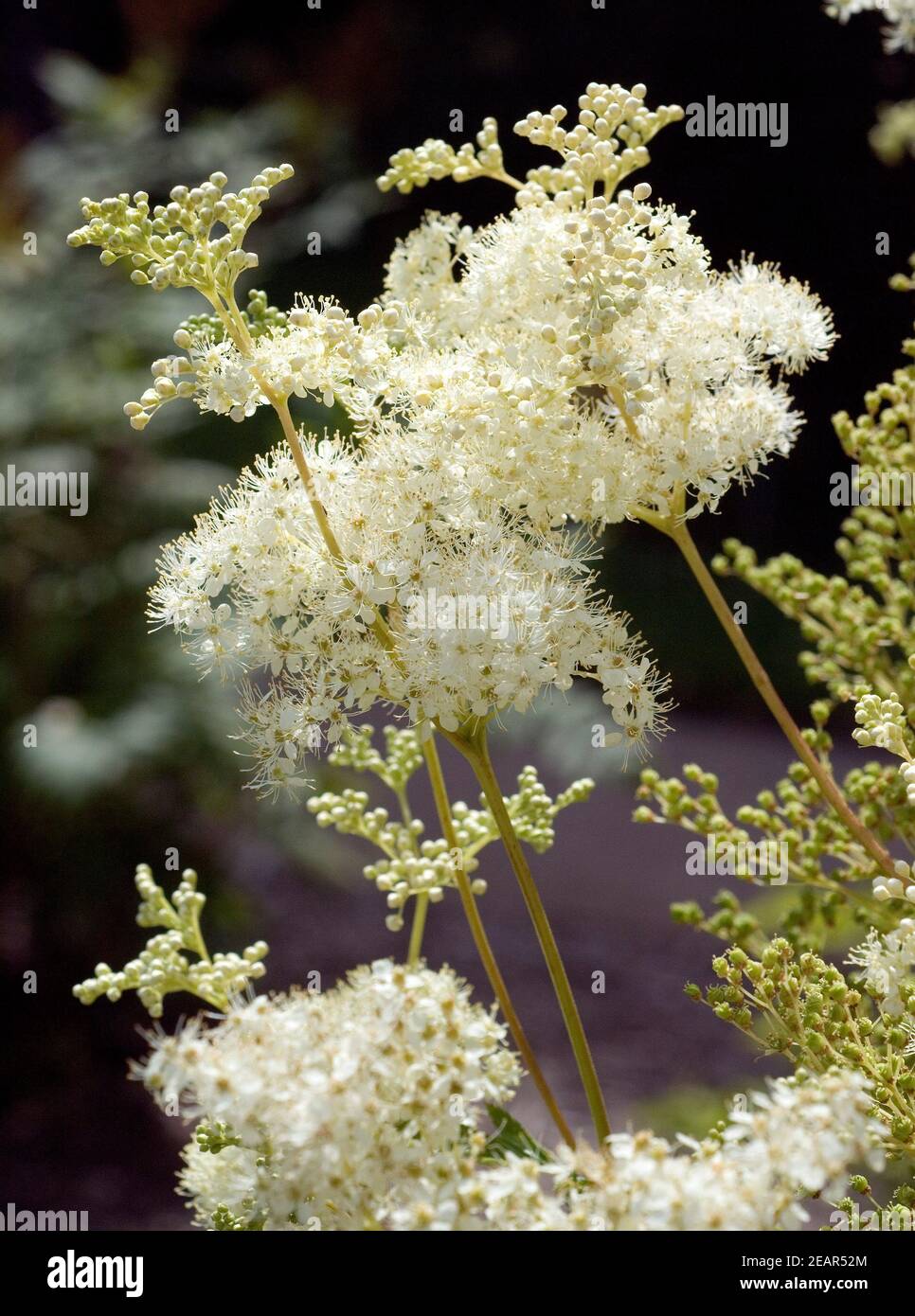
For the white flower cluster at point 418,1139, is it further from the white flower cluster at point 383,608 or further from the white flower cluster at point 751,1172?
the white flower cluster at point 383,608

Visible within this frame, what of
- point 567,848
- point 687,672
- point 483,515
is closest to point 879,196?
point 687,672

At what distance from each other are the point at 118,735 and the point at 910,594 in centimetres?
211

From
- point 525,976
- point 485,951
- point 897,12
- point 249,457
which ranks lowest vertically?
point 485,951

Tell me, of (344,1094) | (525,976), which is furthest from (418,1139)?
(525,976)

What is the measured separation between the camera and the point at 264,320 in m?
0.72

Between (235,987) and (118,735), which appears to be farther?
(118,735)

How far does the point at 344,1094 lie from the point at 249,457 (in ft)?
9.53

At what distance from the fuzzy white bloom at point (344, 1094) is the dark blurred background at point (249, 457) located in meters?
1.33

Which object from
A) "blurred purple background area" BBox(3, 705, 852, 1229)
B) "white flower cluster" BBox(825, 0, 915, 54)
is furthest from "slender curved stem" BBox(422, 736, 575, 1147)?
"blurred purple background area" BBox(3, 705, 852, 1229)

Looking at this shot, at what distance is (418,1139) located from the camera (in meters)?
0.47

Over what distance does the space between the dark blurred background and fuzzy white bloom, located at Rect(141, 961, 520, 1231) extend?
1326 mm

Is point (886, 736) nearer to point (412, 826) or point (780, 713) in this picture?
point (780, 713)

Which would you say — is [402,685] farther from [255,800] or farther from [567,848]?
[567,848]

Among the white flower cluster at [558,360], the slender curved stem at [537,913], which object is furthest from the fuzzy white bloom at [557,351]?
the slender curved stem at [537,913]
